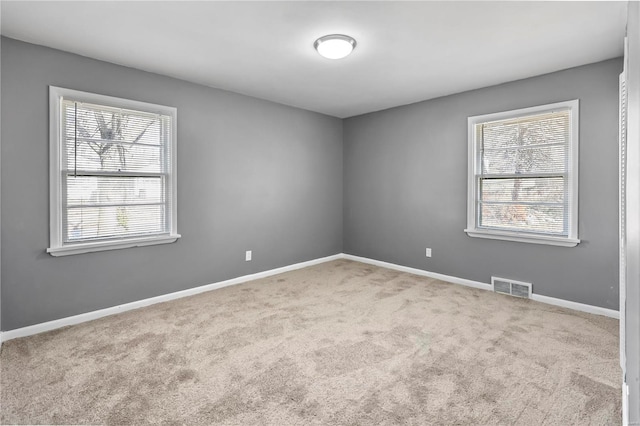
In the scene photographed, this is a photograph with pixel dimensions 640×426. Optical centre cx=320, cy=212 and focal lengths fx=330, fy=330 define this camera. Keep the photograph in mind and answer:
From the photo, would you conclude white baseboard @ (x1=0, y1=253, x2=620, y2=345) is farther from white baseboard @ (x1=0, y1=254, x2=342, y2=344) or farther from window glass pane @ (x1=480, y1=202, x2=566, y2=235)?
window glass pane @ (x1=480, y1=202, x2=566, y2=235)

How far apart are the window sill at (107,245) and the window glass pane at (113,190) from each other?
39 cm

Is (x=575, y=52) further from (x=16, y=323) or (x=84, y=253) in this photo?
(x=16, y=323)

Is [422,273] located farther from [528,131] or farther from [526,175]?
[528,131]

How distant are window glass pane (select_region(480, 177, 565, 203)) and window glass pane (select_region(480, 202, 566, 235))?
0.27 ft

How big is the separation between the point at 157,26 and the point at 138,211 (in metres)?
1.83

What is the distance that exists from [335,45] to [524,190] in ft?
8.73

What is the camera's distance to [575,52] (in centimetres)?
294

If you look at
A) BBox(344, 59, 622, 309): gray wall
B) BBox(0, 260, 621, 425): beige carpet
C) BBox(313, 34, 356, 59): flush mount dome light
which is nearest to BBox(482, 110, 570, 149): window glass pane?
BBox(344, 59, 622, 309): gray wall

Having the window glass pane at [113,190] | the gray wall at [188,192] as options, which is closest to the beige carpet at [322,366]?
the gray wall at [188,192]

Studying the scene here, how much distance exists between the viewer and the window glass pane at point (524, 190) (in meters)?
3.50

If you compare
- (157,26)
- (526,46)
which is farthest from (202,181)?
(526,46)

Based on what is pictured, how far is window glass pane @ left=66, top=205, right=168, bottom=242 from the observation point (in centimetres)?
306

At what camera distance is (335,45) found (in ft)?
8.78

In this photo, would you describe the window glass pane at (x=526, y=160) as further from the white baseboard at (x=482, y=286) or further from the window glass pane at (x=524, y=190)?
the white baseboard at (x=482, y=286)
